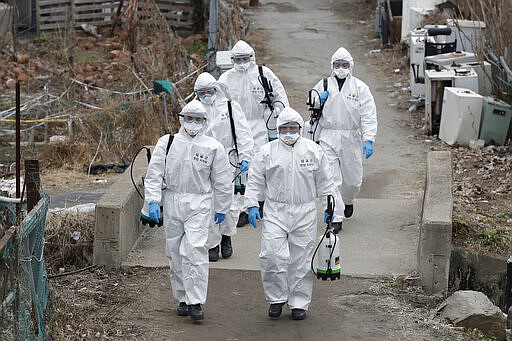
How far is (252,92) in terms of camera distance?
11.3 meters

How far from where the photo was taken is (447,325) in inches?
329

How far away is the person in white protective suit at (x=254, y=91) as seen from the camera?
11.3 metres

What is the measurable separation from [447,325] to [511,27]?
9.24 m

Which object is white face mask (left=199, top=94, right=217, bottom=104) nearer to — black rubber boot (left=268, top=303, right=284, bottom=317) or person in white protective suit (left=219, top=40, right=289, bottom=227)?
person in white protective suit (left=219, top=40, right=289, bottom=227)

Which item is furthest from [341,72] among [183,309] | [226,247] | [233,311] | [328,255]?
[183,309]

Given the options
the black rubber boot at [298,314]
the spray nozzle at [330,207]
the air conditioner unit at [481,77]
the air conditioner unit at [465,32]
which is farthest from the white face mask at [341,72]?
the air conditioner unit at [465,32]

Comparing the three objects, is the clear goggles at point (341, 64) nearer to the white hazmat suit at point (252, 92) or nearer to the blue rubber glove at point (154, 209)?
the white hazmat suit at point (252, 92)

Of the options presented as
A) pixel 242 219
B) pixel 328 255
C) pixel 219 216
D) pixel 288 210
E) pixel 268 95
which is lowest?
pixel 242 219

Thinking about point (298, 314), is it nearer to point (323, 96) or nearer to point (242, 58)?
point (323, 96)

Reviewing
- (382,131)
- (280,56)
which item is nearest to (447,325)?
(382,131)

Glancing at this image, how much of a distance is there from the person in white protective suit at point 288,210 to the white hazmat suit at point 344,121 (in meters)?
2.45

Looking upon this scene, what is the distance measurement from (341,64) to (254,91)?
1048 mm

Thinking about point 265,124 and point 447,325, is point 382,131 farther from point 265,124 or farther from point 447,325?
point 447,325

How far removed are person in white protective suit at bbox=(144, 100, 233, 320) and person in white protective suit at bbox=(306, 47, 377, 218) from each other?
104 inches
